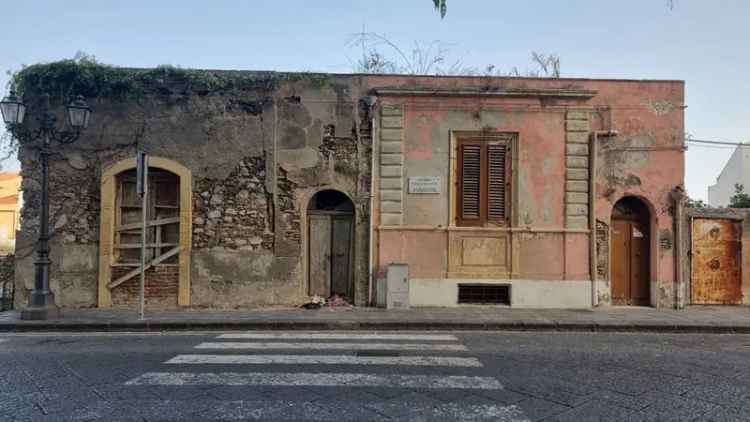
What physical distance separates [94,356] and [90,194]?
19.9ft

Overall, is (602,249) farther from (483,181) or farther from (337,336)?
(337,336)

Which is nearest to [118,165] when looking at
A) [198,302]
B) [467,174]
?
[198,302]

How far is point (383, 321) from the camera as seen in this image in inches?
408

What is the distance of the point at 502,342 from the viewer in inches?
341

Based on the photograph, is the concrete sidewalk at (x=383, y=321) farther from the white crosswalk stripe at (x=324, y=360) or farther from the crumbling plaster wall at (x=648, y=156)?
the white crosswalk stripe at (x=324, y=360)

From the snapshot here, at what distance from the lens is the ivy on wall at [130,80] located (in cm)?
1239

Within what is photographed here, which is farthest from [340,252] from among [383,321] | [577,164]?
[577,164]

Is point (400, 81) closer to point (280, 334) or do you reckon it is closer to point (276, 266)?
point (276, 266)

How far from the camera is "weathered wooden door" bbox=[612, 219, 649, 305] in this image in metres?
13.0

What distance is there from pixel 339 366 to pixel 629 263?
9.05 metres

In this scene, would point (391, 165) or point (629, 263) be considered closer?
point (391, 165)

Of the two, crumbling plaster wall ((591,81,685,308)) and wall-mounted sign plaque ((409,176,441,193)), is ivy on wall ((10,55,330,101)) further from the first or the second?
crumbling plaster wall ((591,81,685,308))

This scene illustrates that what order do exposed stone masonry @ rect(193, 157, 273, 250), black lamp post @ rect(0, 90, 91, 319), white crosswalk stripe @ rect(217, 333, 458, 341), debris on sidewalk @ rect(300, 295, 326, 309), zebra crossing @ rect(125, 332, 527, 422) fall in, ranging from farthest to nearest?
exposed stone masonry @ rect(193, 157, 273, 250) → debris on sidewalk @ rect(300, 295, 326, 309) → black lamp post @ rect(0, 90, 91, 319) → white crosswalk stripe @ rect(217, 333, 458, 341) → zebra crossing @ rect(125, 332, 527, 422)

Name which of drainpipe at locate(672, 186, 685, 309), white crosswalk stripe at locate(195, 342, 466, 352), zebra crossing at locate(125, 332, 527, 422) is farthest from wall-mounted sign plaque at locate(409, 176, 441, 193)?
drainpipe at locate(672, 186, 685, 309)
